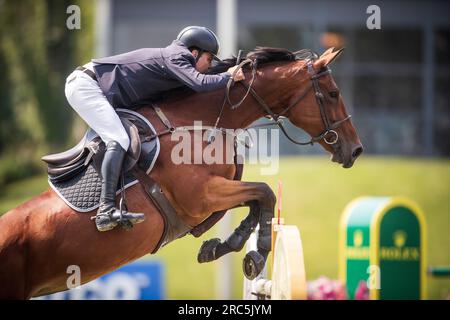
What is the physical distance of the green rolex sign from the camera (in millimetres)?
8414

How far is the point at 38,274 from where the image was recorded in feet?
18.9

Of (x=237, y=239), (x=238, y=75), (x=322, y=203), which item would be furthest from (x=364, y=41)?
(x=237, y=239)

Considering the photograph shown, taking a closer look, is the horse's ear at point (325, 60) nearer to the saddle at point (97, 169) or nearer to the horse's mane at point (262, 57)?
the horse's mane at point (262, 57)

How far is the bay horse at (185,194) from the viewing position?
5699 millimetres

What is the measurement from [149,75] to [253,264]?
1594mm

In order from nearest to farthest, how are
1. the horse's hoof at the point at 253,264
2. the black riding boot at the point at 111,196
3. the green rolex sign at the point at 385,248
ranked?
the black riding boot at the point at 111,196, the horse's hoof at the point at 253,264, the green rolex sign at the point at 385,248

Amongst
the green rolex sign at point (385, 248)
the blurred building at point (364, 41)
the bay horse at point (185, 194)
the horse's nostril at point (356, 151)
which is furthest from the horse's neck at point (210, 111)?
the blurred building at point (364, 41)

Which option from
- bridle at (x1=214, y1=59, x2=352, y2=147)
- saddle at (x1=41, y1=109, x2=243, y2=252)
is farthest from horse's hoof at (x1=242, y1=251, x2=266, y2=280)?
bridle at (x1=214, y1=59, x2=352, y2=147)

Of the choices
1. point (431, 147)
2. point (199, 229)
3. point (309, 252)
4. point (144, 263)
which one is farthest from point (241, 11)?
point (199, 229)

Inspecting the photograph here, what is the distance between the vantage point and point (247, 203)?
601 cm

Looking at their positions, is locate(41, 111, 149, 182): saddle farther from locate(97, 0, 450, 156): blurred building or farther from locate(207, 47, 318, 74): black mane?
locate(97, 0, 450, 156): blurred building

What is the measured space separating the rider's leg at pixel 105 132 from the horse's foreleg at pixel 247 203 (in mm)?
597

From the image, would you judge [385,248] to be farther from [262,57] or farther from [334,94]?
[262,57]
